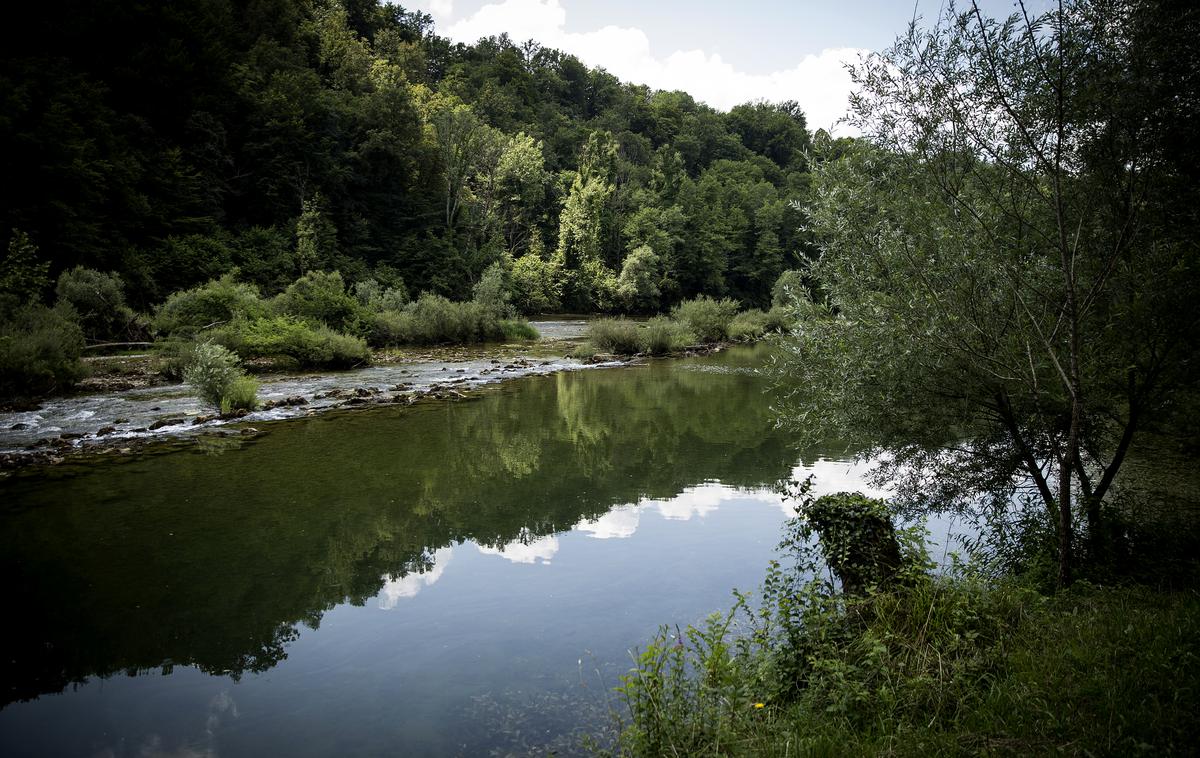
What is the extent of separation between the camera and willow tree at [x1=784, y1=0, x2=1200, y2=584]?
563 cm

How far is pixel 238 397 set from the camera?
17172 millimetres

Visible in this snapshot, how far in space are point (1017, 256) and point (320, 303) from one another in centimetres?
2984

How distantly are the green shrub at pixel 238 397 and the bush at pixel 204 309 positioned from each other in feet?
31.9

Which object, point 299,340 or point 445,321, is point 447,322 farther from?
point 299,340

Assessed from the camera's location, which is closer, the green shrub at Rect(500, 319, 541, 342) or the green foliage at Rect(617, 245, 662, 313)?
the green shrub at Rect(500, 319, 541, 342)

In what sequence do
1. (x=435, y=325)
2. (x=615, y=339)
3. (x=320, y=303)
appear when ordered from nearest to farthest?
(x=320, y=303) < (x=615, y=339) < (x=435, y=325)

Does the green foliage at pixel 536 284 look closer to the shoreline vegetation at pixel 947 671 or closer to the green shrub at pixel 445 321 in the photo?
the green shrub at pixel 445 321

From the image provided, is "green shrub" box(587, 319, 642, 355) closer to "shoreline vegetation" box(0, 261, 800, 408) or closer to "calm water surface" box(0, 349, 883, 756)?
"shoreline vegetation" box(0, 261, 800, 408)

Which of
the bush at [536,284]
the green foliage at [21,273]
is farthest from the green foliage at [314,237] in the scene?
the bush at [536,284]

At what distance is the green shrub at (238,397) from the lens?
55.5 ft

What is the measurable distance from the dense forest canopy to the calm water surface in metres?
22.9

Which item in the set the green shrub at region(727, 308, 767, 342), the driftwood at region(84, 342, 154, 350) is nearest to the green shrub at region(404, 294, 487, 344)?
the driftwood at region(84, 342, 154, 350)

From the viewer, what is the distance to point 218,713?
17.0 ft

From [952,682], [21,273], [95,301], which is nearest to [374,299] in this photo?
[95,301]
